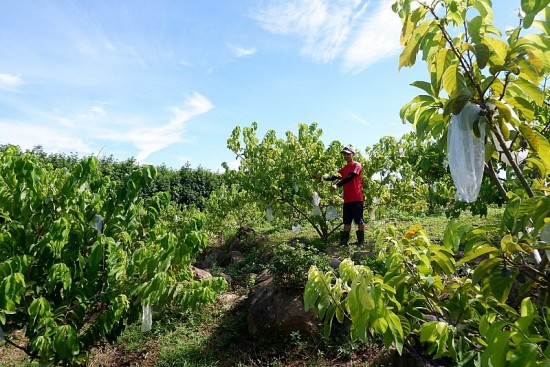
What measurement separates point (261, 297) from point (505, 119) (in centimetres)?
378

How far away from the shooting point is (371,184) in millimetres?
7805

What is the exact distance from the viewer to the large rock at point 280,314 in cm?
414

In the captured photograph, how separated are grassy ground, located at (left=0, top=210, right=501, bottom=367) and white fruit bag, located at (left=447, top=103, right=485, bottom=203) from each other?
277 cm

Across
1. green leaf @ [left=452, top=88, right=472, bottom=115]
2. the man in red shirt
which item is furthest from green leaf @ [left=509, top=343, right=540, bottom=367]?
the man in red shirt

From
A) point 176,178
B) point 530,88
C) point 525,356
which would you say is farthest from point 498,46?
point 176,178

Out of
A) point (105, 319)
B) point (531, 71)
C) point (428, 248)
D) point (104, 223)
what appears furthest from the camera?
point (104, 223)

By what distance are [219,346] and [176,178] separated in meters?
13.7

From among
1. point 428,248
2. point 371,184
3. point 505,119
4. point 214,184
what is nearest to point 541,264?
point 428,248

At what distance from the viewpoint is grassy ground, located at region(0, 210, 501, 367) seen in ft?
12.6

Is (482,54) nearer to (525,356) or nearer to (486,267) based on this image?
(486,267)

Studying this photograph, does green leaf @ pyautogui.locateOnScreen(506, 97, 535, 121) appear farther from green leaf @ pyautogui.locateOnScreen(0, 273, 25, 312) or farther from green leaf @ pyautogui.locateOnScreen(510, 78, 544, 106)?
green leaf @ pyautogui.locateOnScreen(0, 273, 25, 312)

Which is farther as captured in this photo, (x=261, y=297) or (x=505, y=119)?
(x=261, y=297)

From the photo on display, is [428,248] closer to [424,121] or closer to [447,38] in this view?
[424,121]

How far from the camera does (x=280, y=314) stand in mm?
4230
